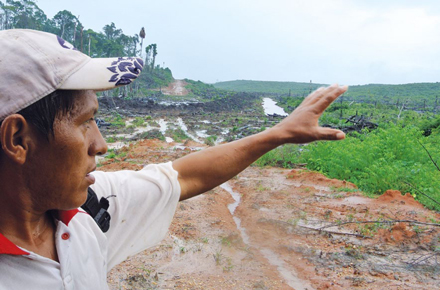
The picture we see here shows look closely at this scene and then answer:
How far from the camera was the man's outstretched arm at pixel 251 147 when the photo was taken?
1.33m

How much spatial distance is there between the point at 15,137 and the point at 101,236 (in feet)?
1.54

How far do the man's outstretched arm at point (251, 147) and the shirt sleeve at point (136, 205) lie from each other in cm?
8

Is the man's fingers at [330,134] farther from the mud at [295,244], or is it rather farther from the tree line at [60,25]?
the tree line at [60,25]

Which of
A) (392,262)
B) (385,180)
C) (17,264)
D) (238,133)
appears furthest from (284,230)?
(238,133)

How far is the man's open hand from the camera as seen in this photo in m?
1.31

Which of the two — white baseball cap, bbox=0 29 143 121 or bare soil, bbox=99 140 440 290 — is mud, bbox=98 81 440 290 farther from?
white baseball cap, bbox=0 29 143 121

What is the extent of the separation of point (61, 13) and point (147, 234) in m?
53.4

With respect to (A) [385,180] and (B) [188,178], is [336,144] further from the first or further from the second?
(B) [188,178]

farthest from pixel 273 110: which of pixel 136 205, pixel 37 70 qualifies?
pixel 37 70

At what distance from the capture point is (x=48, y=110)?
886 mm

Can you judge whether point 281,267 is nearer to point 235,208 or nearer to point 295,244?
point 295,244

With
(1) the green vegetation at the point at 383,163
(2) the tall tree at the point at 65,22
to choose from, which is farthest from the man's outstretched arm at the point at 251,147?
(2) the tall tree at the point at 65,22

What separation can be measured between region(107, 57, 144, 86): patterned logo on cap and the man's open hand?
2.08 ft

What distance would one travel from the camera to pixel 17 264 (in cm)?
91
